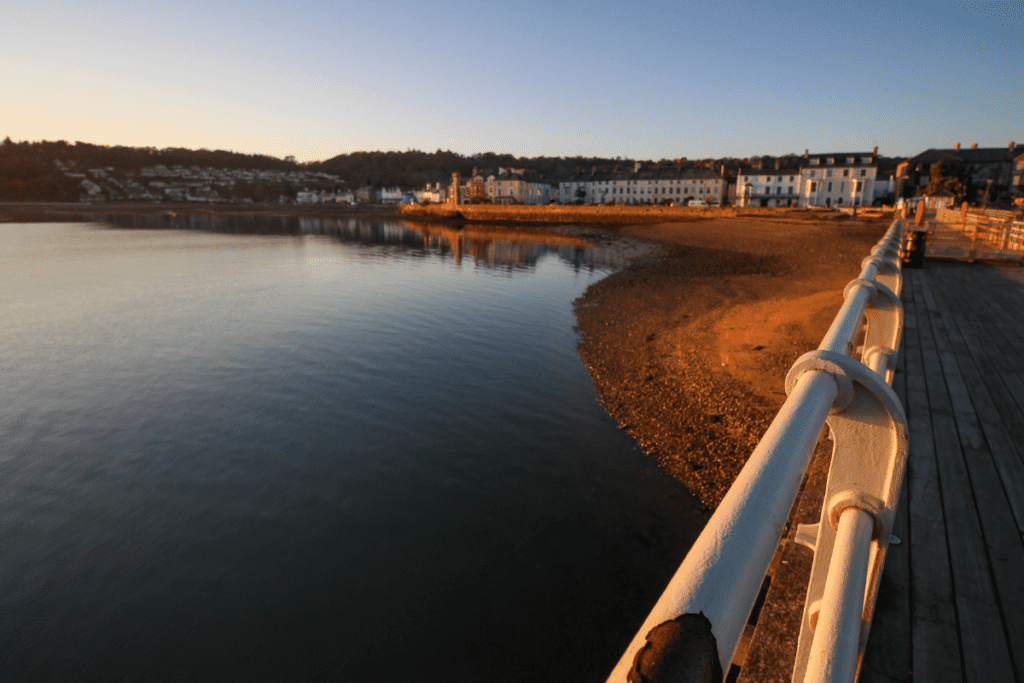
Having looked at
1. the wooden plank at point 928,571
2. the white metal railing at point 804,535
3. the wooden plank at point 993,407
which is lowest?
the wooden plank at point 928,571

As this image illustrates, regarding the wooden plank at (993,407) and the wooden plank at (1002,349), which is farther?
the wooden plank at (1002,349)

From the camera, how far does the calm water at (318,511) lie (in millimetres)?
6980

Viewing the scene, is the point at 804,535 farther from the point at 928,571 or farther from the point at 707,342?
the point at 707,342

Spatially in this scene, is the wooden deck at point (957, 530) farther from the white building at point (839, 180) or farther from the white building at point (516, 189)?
the white building at point (516, 189)

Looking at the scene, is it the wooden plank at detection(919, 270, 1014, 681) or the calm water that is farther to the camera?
the calm water

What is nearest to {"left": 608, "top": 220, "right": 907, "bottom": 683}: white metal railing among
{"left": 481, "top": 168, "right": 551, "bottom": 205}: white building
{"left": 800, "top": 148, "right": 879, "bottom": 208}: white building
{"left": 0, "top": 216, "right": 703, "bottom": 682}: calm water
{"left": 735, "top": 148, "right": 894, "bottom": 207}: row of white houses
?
{"left": 0, "top": 216, "right": 703, "bottom": 682}: calm water

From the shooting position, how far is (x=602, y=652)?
269 inches

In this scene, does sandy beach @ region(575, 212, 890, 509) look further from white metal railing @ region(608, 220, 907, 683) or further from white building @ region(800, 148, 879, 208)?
white building @ region(800, 148, 879, 208)

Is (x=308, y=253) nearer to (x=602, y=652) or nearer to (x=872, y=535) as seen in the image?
(x=602, y=652)

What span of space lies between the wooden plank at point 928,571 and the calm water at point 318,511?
442 centimetres

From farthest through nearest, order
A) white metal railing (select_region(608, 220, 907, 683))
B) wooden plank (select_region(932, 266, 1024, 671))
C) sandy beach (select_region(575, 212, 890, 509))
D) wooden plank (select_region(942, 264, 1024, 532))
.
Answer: sandy beach (select_region(575, 212, 890, 509)) < wooden plank (select_region(942, 264, 1024, 532)) < wooden plank (select_region(932, 266, 1024, 671)) < white metal railing (select_region(608, 220, 907, 683))

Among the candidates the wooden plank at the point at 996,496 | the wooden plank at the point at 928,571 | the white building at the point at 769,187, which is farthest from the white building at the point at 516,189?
the wooden plank at the point at 928,571

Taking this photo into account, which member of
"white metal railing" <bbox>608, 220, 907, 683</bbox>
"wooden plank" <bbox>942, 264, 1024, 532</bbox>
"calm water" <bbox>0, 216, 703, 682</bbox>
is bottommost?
"calm water" <bbox>0, 216, 703, 682</bbox>

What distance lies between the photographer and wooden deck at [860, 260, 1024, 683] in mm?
2588
